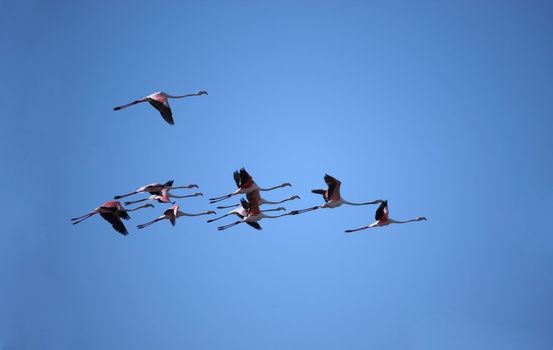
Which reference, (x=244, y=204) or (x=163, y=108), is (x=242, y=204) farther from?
(x=163, y=108)

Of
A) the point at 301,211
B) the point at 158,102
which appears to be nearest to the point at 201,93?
the point at 158,102

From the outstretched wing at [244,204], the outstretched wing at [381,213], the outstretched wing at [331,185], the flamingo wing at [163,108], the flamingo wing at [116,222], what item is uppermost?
the flamingo wing at [163,108]

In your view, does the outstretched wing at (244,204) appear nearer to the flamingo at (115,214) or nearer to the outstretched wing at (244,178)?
the outstretched wing at (244,178)

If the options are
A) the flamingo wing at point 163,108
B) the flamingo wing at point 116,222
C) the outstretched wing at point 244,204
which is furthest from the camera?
the outstretched wing at point 244,204

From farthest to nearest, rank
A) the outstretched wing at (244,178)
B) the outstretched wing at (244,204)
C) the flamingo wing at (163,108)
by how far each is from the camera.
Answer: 1. the outstretched wing at (244,204)
2. the outstretched wing at (244,178)
3. the flamingo wing at (163,108)

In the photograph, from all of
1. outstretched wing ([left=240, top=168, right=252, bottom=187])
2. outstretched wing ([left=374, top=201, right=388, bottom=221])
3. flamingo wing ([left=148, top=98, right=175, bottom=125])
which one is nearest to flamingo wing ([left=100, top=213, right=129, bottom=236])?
flamingo wing ([left=148, top=98, right=175, bottom=125])

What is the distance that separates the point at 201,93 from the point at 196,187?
18.0ft

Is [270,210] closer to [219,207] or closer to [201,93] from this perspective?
[219,207]

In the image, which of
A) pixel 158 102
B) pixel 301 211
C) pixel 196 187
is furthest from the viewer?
pixel 196 187

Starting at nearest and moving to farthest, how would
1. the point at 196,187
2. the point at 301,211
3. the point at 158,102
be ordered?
the point at 158,102 < the point at 301,211 < the point at 196,187

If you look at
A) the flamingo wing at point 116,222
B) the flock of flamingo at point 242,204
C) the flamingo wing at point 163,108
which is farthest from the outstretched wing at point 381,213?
the flamingo wing at point 116,222

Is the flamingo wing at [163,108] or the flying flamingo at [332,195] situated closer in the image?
the flamingo wing at [163,108]

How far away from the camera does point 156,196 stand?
3016 cm

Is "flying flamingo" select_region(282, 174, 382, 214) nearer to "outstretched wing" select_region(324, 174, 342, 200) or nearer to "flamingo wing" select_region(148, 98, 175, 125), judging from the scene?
"outstretched wing" select_region(324, 174, 342, 200)
